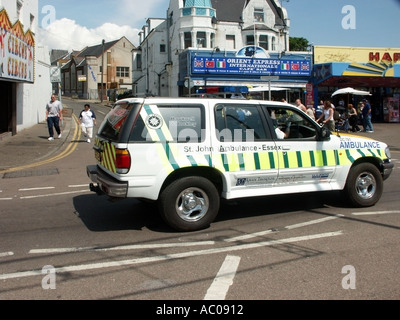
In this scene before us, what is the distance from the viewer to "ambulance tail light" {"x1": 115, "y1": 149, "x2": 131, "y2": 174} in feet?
17.1

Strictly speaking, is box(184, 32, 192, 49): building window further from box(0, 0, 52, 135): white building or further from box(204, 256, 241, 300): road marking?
box(204, 256, 241, 300): road marking

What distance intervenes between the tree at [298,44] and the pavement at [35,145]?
4306 cm

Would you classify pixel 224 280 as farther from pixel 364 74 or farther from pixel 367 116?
pixel 364 74

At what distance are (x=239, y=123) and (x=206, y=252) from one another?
6.63 ft

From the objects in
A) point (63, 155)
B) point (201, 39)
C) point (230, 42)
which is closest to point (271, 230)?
point (63, 155)

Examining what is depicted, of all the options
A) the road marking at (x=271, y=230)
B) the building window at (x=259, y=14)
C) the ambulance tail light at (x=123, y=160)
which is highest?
the building window at (x=259, y=14)

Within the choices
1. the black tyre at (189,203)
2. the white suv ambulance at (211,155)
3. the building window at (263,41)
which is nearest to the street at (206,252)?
the black tyre at (189,203)

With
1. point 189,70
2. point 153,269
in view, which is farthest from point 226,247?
point 189,70

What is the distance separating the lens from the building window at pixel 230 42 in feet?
124

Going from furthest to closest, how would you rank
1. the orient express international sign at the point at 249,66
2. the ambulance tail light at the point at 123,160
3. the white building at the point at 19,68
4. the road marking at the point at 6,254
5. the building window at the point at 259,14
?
the building window at the point at 259,14, the orient express international sign at the point at 249,66, the white building at the point at 19,68, the ambulance tail light at the point at 123,160, the road marking at the point at 6,254

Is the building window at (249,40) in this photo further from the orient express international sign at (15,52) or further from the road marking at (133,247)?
the road marking at (133,247)

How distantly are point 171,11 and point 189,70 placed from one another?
528 inches

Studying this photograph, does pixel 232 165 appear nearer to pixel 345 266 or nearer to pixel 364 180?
pixel 345 266

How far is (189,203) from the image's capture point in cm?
560
